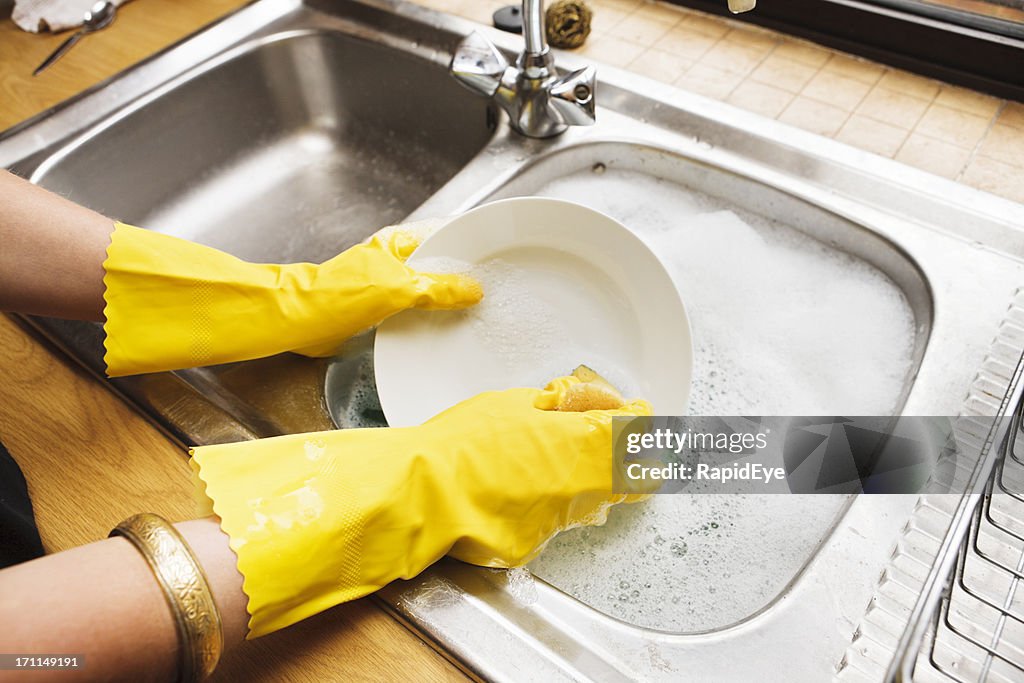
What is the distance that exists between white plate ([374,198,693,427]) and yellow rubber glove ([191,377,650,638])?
10 centimetres

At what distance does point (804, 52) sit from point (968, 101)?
0.84 feet

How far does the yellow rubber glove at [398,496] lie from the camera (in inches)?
20.8

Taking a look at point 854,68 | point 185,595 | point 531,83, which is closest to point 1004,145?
point 854,68

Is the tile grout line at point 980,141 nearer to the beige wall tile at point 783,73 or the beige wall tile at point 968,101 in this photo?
the beige wall tile at point 968,101

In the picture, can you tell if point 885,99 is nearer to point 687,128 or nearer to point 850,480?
point 687,128

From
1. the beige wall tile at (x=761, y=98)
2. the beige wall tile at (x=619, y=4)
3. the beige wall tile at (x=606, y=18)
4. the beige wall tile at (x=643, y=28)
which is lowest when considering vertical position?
the beige wall tile at (x=761, y=98)

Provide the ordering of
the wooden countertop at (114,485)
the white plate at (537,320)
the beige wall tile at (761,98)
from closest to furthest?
the wooden countertop at (114,485) → the white plate at (537,320) → the beige wall tile at (761,98)

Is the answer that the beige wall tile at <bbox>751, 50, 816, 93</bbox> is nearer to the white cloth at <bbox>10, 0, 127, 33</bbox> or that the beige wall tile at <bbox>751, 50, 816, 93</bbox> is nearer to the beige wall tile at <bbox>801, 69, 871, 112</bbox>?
the beige wall tile at <bbox>801, 69, 871, 112</bbox>

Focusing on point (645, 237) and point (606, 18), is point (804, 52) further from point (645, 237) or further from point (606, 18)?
point (645, 237)

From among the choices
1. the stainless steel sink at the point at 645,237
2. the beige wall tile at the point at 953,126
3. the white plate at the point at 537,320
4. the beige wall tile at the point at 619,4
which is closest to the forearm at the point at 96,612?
the stainless steel sink at the point at 645,237

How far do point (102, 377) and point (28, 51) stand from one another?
0.81 meters

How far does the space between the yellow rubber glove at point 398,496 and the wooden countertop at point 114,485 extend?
0.10ft

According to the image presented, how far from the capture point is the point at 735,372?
0.82m

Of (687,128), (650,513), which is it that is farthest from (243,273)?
(687,128)
